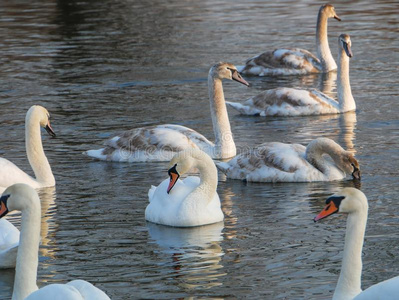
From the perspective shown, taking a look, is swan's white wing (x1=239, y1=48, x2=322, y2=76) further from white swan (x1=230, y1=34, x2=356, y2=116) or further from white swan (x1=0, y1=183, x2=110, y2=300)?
white swan (x1=0, y1=183, x2=110, y2=300)

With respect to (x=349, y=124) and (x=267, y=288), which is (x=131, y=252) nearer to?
(x=267, y=288)

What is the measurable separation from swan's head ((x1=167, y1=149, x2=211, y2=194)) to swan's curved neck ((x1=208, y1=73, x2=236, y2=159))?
131 inches

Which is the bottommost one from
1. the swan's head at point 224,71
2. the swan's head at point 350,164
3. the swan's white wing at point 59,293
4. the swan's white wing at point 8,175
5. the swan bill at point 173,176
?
the swan's head at point 350,164

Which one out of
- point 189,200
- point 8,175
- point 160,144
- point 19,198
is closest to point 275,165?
point 160,144

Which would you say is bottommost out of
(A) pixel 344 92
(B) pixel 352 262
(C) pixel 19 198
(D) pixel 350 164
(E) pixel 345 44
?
(D) pixel 350 164

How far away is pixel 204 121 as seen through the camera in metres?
16.8

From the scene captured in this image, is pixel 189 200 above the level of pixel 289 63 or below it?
below

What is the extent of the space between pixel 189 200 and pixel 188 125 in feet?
18.9

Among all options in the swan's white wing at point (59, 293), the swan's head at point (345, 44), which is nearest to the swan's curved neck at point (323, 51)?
the swan's head at point (345, 44)

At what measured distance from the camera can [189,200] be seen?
1076 cm

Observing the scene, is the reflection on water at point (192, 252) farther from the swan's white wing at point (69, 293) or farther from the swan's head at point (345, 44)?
the swan's head at point (345, 44)

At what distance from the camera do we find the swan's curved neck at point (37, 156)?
12.7 metres

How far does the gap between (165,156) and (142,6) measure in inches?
837

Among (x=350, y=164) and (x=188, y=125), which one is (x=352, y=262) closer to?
(x=350, y=164)
